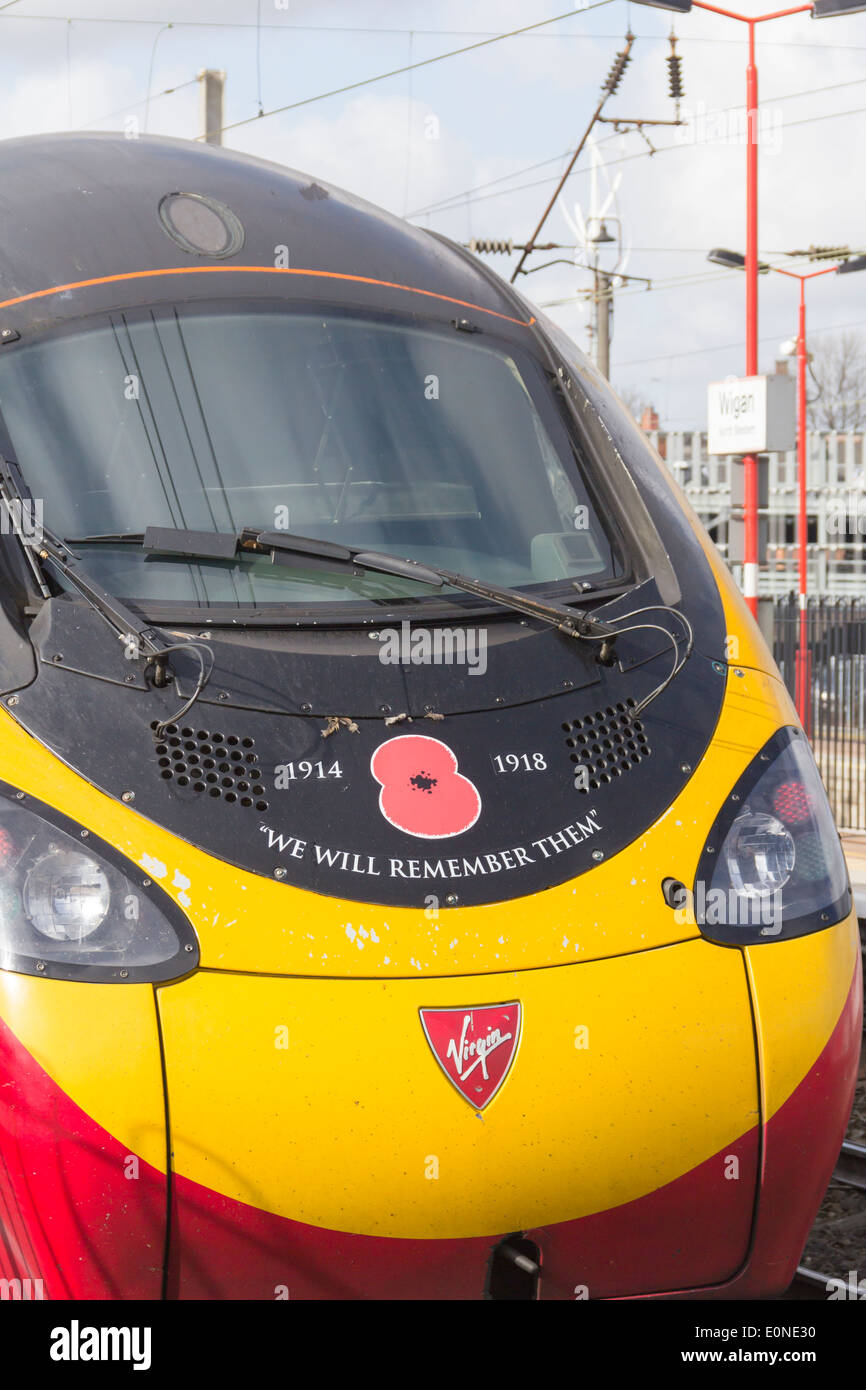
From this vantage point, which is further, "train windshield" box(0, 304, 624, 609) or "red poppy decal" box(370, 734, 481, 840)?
"train windshield" box(0, 304, 624, 609)

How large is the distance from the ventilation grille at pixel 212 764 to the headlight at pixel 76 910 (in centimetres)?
24

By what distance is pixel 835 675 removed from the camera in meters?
15.6

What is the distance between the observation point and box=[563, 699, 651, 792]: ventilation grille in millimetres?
3080

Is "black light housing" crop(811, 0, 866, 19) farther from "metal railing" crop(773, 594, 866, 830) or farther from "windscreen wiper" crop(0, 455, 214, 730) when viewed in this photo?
"windscreen wiper" crop(0, 455, 214, 730)

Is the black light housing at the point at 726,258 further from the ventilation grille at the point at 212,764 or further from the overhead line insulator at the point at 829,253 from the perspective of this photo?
the ventilation grille at the point at 212,764

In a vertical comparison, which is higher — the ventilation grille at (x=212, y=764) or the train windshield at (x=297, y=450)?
the train windshield at (x=297, y=450)

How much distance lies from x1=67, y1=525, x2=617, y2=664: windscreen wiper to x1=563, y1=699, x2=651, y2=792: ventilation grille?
168mm

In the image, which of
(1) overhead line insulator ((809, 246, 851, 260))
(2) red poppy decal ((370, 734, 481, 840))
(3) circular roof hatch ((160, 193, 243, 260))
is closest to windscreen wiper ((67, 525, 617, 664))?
(2) red poppy decal ((370, 734, 481, 840))

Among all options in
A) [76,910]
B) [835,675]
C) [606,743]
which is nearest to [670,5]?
[835,675]

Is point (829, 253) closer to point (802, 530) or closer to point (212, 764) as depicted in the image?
point (802, 530)

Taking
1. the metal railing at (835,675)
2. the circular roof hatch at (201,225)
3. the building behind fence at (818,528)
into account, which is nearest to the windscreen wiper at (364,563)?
the circular roof hatch at (201,225)

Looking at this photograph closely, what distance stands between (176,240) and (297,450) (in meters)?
0.68

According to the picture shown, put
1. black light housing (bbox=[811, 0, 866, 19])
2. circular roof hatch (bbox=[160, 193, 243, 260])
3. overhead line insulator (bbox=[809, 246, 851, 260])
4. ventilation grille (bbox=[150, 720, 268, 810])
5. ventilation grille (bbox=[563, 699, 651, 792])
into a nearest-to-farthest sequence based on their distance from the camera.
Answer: ventilation grille (bbox=[150, 720, 268, 810]) → ventilation grille (bbox=[563, 699, 651, 792]) → circular roof hatch (bbox=[160, 193, 243, 260]) → black light housing (bbox=[811, 0, 866, 19]) → overhead line insulator (bbox=[809, 246, 851, 260])

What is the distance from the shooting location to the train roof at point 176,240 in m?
3.57
